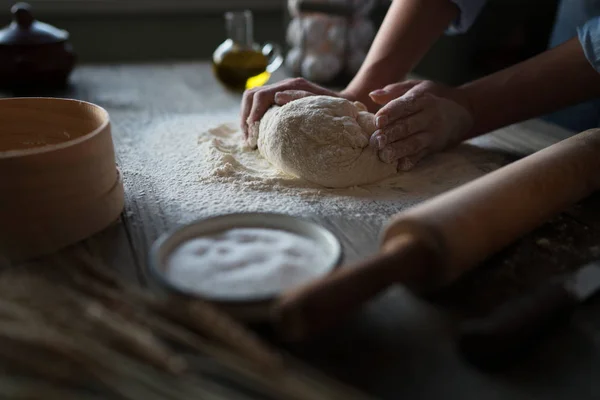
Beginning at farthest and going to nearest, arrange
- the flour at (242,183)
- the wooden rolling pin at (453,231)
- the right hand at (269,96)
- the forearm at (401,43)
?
the forearm at (401,43)
the right hand at (269,96)
the flour at (242,183)
the wooden rolling pin at (453,231)

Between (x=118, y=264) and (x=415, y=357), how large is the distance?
435 millimetres

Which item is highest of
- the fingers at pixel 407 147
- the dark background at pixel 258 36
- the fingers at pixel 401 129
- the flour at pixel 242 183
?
the fingers at pixel 401 129

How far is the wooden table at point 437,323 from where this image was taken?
1.87ft

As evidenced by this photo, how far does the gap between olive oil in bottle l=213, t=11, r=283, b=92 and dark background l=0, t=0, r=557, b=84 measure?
0.83 metres

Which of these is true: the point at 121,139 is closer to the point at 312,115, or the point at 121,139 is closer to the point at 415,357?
the point at 312,115

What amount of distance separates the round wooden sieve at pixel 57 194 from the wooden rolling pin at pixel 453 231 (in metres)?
0.40

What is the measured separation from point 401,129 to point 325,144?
6.3 inches

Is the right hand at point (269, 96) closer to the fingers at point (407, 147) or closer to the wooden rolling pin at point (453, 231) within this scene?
the fingers at point (407, 147)

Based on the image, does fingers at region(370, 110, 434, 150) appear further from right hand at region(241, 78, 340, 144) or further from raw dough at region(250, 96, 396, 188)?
right hand at region(241, 78, 340, 144)

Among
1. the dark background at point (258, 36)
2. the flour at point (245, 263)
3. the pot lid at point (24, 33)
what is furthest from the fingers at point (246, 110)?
the dark background at point (258, 36)

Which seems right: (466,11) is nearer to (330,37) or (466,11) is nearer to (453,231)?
(330,37)

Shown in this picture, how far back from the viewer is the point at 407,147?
1.09 m

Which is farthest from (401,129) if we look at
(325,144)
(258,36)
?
(258,36)

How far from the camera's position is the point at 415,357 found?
1.97 ft
